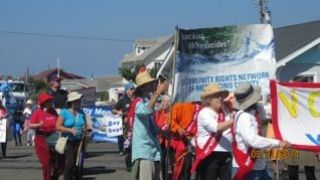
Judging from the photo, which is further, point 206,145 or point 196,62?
point 196,62

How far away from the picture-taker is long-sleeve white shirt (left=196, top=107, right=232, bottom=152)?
25.5ft

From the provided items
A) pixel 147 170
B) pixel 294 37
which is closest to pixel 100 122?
pixel 147 170

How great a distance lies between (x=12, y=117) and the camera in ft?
Result: 83.9

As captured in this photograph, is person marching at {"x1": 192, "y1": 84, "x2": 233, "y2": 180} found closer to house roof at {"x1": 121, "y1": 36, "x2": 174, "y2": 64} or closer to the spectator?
the spectator

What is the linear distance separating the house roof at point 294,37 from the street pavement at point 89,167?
9443mm

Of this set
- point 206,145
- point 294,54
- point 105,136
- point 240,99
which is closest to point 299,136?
point 206,145

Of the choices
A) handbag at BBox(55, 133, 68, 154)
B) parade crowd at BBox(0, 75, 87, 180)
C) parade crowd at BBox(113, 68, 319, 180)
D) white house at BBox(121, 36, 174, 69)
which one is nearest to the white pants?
parade crowd at BBox(113, 68, 319, 180)

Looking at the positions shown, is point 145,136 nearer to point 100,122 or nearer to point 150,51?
point 100,122

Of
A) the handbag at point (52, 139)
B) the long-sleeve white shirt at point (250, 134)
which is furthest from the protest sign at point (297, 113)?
the handbag at point (52, 139)

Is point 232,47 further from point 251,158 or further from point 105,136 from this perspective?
point 105,136

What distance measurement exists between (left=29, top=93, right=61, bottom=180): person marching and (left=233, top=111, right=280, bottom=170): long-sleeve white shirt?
5.28 m

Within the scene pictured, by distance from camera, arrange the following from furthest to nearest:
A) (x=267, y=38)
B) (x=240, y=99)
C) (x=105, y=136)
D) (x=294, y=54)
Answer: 1. (x=294, y=54)
2. (x=105, y=136)
3. (x=267, y=38)
4. (x=240, y=99)

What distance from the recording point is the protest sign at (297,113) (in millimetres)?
8156

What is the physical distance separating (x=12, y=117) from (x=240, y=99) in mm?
19843
